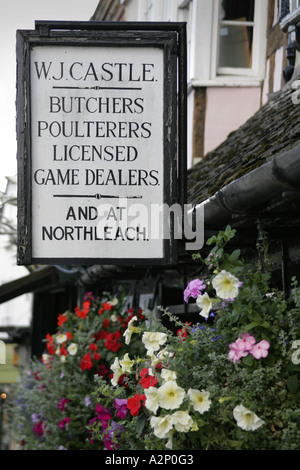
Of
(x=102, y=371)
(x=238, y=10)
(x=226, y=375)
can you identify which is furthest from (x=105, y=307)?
(x=226, y=375)

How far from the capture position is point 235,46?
9.39 m

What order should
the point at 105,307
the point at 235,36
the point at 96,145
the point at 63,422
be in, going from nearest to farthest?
1. the point at 96,145
2. the point at 63,422
3. the point at 105,307
4. the point at 235,36

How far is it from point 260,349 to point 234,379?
0.47ft

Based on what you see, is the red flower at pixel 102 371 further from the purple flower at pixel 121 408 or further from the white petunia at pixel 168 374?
the white petunia at pixel 168 374

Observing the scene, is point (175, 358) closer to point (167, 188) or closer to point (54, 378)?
point (167, 188)

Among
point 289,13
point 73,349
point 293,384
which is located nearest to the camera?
point 293,384

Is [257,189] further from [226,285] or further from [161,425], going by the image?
[161,425]

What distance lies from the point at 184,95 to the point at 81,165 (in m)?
0.55

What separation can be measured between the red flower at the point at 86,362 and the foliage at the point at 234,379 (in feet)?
10.8

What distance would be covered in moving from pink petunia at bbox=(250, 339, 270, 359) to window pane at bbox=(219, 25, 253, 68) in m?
6.23

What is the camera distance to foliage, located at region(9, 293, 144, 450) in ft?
22.9

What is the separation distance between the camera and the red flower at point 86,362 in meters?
6.95

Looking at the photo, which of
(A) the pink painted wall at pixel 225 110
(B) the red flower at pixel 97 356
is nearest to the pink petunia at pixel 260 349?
(B) the red flower at pixel 97 356

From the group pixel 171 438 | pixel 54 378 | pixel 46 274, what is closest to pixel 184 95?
pixel 171 438
